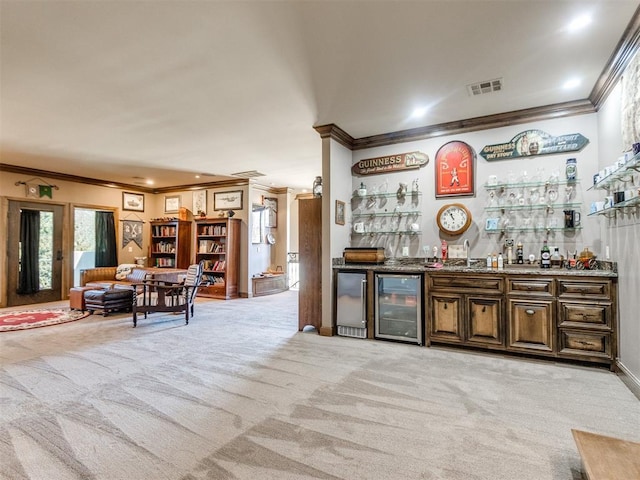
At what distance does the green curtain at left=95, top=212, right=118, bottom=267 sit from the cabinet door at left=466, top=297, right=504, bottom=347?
26.7 ft

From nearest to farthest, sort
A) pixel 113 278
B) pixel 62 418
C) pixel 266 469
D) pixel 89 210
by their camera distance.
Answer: pixel 266 469
pixel 62 418
pixel 113 278
pixel 89 210

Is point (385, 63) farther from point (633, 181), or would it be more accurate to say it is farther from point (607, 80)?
point (633, 181)

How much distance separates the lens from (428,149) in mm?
4539

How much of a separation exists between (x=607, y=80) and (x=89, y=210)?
31.4 ft

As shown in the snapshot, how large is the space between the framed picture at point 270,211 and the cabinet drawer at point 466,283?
572 cm

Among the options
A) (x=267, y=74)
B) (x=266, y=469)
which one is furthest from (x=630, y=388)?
(x=267, y=74)

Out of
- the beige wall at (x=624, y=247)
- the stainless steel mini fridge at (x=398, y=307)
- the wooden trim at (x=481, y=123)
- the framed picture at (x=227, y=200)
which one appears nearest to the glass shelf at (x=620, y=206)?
the beige wall at (x=624, y=247)

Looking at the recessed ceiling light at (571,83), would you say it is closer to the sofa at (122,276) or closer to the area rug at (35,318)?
the sofa at (122,276)

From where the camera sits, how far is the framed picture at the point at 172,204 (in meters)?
8.98

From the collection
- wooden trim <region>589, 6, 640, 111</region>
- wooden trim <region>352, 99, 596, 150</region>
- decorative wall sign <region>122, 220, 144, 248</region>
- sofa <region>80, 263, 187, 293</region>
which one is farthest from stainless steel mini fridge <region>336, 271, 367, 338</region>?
decorative wall sign <region>122, 220, 144, 248</region>

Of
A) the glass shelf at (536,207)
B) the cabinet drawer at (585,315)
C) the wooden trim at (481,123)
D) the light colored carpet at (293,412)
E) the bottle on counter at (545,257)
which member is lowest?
the light colored carpet at (293,412)

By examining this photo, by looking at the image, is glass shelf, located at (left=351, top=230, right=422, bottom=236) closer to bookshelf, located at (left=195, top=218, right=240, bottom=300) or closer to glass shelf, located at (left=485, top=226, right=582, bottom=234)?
glass shelf, located at (left=485, top=226, right=582, bottom=234)

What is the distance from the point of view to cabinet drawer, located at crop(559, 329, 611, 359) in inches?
123

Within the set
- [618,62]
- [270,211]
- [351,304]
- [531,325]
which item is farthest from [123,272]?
[618,62]
